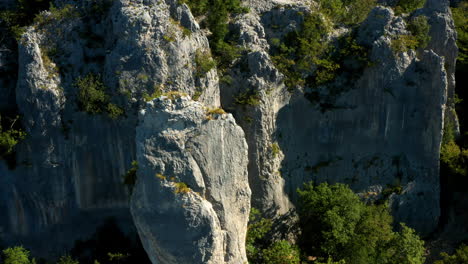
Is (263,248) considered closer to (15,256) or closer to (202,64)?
(202,64)

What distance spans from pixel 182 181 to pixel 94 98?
7.48m

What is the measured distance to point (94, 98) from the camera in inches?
972

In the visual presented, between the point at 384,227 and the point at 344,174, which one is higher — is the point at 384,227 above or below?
below

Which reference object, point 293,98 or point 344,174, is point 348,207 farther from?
point 293,98

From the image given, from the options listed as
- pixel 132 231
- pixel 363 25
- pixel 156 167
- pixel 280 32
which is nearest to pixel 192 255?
pixel 156 167

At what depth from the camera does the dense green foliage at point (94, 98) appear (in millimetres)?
24750

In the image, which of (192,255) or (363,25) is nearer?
(192,255)

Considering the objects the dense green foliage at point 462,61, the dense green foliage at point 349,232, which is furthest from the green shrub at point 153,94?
Result: the dense green foliage at point 462,61

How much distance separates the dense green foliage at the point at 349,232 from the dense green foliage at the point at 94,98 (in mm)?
11321

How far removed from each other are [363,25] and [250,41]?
272 inches

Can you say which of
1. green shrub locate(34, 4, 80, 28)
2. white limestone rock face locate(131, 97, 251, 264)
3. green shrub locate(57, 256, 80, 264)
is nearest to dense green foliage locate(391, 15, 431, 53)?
white limestone rock face locate(131, 97, 251, 264)

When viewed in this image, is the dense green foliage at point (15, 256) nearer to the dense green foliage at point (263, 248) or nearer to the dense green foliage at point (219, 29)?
the dense green foliage at point (263, 248)

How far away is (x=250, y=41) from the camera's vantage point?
28.0 m

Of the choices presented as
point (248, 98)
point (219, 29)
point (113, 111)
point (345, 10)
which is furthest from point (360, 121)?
point (113, 111)
